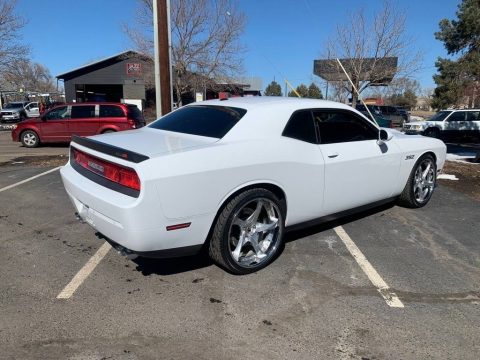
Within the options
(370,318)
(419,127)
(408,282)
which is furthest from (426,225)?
(419,127)

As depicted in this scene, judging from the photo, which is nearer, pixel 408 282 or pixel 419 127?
pixel 408 282

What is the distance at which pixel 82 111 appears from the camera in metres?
14.7

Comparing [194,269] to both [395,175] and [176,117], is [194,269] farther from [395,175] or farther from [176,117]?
[395,175]

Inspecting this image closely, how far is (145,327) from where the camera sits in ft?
9.79

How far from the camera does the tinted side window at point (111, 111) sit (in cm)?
1445

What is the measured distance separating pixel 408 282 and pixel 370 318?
2.65 feet

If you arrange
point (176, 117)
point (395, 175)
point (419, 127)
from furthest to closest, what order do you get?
point (419, 127) → point (395, 175) → point (176, 117)

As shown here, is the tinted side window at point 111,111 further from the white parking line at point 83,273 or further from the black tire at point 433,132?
the black tire at point 433,132

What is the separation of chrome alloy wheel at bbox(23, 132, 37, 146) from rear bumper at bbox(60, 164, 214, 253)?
41.9 feet

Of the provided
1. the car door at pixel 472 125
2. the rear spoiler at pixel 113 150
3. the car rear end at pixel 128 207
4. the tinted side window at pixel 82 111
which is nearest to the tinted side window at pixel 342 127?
the car rear end at pixel 128 207

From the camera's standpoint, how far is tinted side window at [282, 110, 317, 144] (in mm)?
4145

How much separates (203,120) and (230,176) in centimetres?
109

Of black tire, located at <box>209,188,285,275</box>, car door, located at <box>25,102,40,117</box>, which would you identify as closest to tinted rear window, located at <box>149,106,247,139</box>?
black tire, located at <box>209,188,285,275</box>

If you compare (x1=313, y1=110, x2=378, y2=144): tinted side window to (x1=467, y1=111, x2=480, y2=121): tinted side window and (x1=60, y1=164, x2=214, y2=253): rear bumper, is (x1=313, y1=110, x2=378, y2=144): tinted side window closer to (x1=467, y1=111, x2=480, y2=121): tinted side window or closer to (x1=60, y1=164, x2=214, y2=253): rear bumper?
(x1=60, y1=164, x2=214, y2=253): rear bumper
